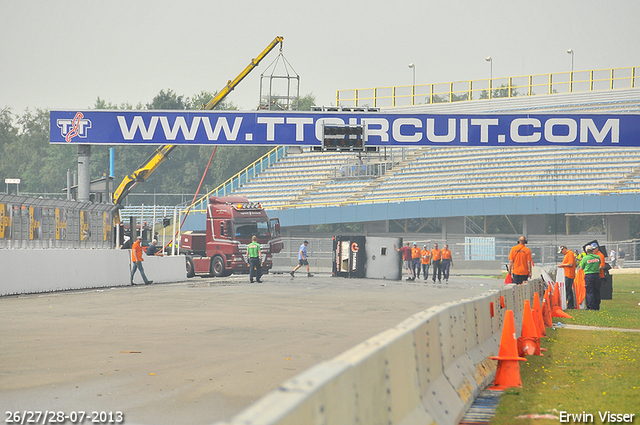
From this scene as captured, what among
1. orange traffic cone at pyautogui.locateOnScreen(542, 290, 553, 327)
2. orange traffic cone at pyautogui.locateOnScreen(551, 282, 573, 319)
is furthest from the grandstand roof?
orange traffic cone at pyautogui.locateOnScreen(542, 290, 553, 327)

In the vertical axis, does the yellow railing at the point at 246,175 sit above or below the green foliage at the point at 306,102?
below

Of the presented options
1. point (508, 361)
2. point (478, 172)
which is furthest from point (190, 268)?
point (508, 361)

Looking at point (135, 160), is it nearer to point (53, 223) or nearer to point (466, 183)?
point (466, 183)

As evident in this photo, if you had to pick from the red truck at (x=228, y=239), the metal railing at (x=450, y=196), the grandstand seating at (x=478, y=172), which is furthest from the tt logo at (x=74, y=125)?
the grandstand seating at (x=478, y=172)

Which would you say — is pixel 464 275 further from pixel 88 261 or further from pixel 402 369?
pixel 402 369

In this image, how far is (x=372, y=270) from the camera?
3453 centimetres

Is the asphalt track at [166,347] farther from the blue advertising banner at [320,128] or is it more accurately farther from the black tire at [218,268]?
the black tire at [218,268]

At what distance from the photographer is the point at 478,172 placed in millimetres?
52438

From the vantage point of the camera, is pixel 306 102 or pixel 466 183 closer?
pixel 466 183

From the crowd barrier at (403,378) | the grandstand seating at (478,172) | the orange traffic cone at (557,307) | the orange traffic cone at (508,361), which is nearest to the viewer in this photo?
the crowd barrier at (403,378)

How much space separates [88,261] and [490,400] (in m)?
17.7

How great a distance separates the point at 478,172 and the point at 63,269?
35.8 meters

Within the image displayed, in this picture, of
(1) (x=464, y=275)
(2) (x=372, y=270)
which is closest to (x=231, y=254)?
(2) (x=372, y=270)

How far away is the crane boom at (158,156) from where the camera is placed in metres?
35.8
